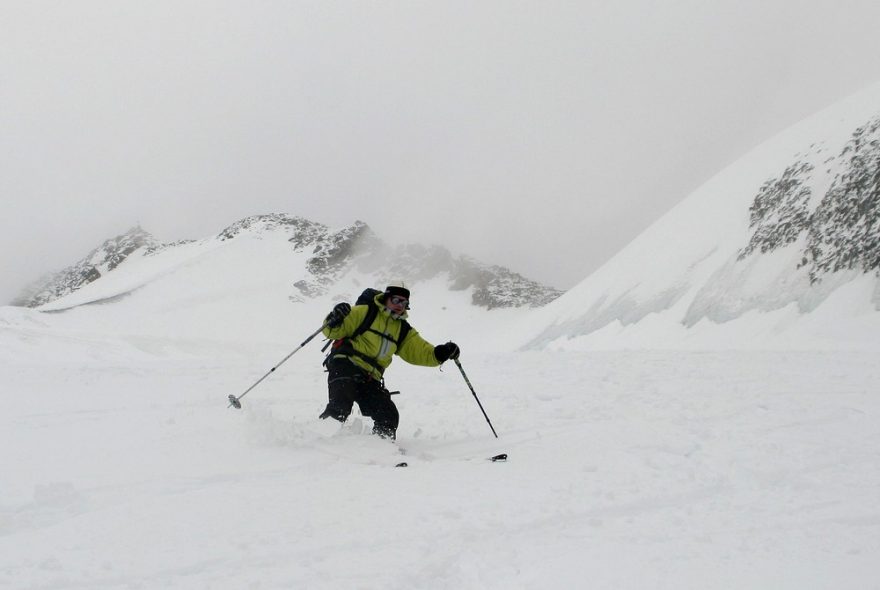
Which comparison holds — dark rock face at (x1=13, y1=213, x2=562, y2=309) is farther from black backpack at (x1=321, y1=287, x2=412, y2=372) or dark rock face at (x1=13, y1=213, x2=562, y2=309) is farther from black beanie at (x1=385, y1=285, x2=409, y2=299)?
black beanie at (x1=385, y1=285, x2=409, y2=299)

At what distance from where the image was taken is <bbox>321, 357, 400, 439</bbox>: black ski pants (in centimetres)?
672

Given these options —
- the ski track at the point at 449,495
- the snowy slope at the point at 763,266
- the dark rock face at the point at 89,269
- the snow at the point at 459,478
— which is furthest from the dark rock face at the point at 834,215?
the dark rock face at the point at 89,269

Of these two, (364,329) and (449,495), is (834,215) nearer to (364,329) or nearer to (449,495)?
(364,329)

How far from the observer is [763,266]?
2281cm

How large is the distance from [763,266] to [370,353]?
69.2 ft

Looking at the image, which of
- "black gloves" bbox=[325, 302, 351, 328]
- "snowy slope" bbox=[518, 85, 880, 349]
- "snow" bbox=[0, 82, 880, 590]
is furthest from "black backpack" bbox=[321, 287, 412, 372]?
"snowy slope" bbox=[518, 85, 880, 349]

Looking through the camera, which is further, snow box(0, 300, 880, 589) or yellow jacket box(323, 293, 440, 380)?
yellow jacket box(323, 293, 440, 380)

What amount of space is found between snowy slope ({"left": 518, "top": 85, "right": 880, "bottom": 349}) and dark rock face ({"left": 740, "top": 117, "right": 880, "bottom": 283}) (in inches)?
1.9

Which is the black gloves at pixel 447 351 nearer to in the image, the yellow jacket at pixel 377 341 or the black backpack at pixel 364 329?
the yellow jacket at pixel 377 341

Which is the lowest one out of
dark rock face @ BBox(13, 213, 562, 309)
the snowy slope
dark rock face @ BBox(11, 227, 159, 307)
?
dark rock face @ BBox(11, 227, 159, 307)

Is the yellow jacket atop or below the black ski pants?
atop

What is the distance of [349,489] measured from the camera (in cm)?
462

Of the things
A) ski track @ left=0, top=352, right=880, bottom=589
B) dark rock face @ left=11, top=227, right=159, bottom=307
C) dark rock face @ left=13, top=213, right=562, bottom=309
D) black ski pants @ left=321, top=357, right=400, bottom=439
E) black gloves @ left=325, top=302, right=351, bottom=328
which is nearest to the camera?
ski track @ left=0, top=352, right=880, bottom=589

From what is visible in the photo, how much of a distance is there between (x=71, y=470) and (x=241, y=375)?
A: 7.92m
